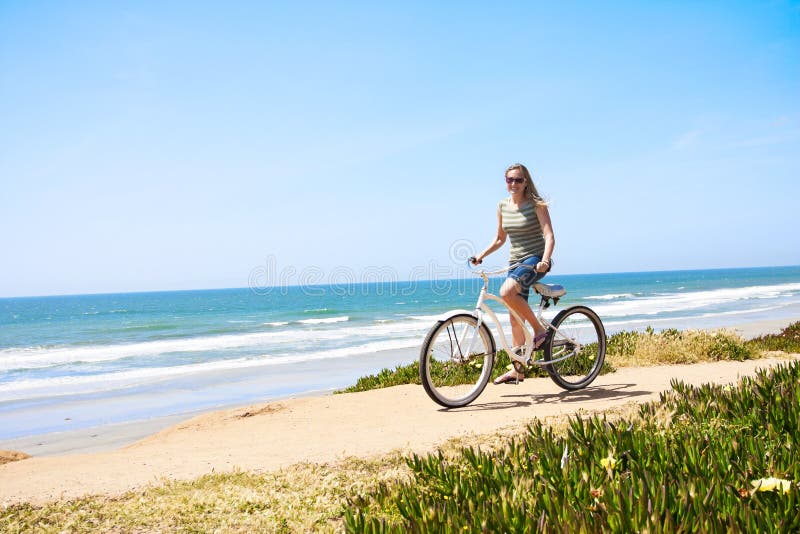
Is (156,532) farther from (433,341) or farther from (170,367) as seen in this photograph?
(170,367)

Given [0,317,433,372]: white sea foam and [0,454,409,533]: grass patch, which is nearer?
[0,454,409,533]: grass patch

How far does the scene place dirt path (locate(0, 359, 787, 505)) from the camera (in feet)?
14.4

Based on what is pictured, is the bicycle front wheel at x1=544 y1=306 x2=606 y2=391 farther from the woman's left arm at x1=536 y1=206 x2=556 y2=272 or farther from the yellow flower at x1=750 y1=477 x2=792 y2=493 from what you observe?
the yellow flower at x1=750 y1=477 x2=792 y2=493

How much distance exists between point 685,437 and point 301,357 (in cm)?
1778

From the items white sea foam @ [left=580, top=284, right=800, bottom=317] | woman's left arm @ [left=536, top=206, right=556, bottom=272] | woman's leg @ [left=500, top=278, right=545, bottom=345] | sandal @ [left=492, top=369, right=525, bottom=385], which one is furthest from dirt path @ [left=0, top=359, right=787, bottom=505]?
white sea foam @ [left=580, top=284, right=800, bottom=317]

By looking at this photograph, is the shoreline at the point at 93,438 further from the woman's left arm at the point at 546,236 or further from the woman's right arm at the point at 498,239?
the woman's left arm at the point at 546,236

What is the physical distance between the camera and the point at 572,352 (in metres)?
6.78

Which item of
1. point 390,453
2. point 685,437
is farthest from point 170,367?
Answer: point 685,437

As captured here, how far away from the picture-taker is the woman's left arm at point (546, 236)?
20.3 feet

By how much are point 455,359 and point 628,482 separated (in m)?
3.64

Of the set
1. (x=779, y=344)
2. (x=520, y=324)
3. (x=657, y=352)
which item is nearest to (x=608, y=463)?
(x=520, y=324)

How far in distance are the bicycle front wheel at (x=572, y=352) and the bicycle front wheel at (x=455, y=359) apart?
892 mm

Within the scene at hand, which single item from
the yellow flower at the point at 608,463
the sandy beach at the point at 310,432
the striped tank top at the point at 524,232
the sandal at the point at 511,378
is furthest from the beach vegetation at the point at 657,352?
the yellow flower at the point at 608,463

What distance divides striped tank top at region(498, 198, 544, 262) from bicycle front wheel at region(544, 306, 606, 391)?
2.64 feet
